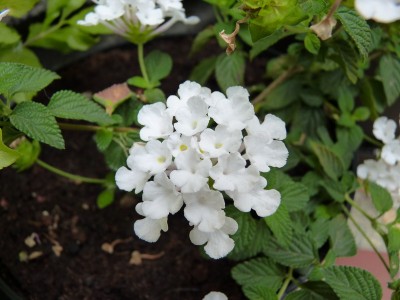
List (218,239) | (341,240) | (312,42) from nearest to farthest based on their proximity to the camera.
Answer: (218,239) → (312,42) → (341,240)

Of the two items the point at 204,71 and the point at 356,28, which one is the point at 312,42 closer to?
the point at 356,28

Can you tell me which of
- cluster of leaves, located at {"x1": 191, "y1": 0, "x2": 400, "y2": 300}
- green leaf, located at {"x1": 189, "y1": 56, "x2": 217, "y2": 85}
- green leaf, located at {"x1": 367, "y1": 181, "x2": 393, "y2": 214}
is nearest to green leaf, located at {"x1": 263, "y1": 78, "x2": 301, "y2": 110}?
cluster of leaves, located at {"x1": 191, "y1": 0, "x2": 400, "y2": 300}

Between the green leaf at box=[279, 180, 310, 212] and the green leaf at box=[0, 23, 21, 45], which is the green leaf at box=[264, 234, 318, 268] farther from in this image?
the green leaf at box=[0, 23, 21, 45]

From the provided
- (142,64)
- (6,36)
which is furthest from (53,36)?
(142,64)

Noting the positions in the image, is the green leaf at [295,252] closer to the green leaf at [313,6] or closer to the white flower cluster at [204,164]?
the white flower cluster at [204,164]

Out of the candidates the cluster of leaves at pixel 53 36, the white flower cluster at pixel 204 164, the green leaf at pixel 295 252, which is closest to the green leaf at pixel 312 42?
the white flower cluster at pixel 204 164

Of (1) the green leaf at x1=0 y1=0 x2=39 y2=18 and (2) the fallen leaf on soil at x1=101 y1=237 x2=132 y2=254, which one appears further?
(2) the fallen leaf on soil at x1=101 y1=237 x2=132 y2=254
